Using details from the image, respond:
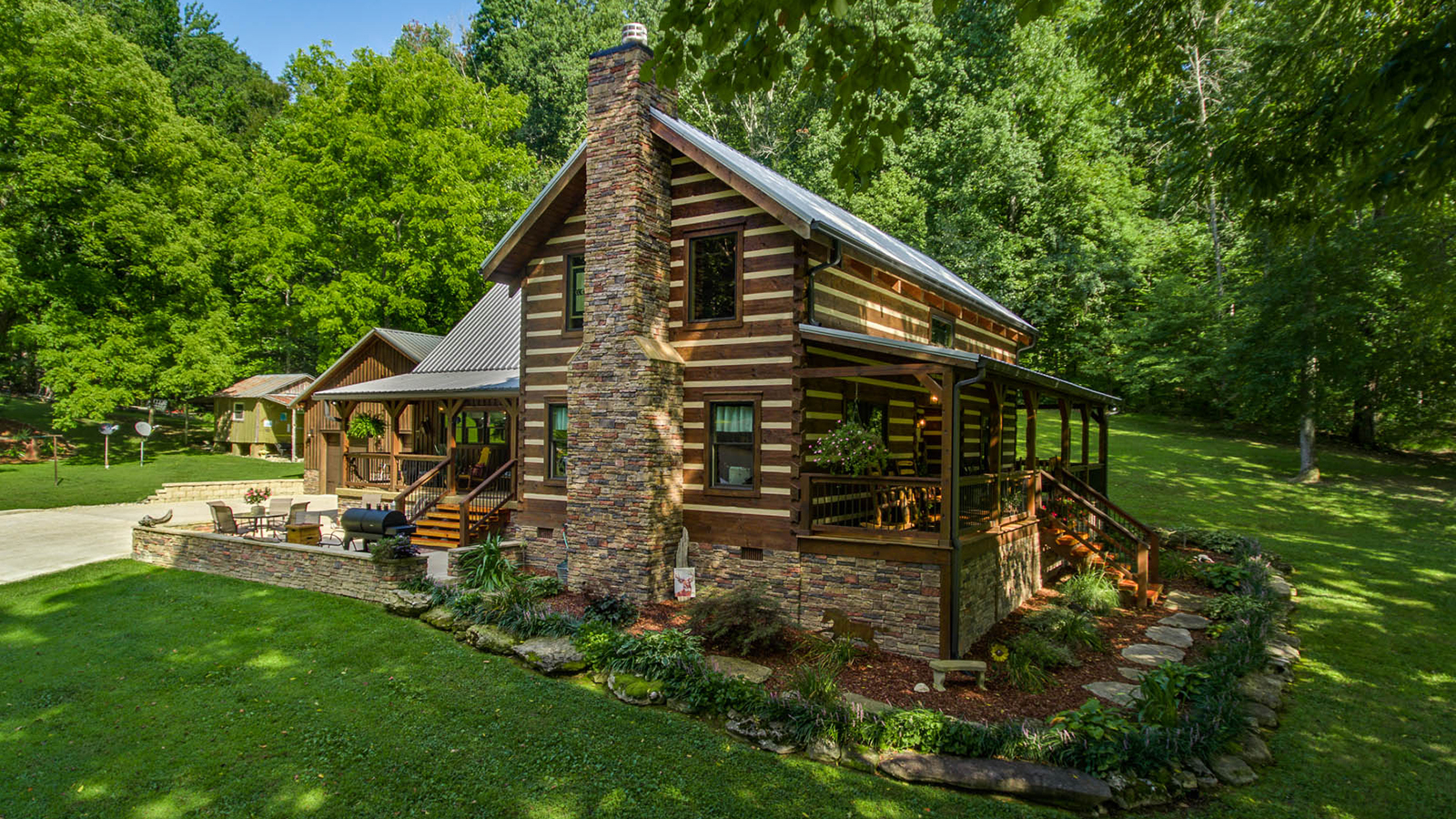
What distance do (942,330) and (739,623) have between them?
10.5 m

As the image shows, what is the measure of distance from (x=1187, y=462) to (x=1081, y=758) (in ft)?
74.8

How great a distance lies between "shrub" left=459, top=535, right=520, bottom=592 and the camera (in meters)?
12.4

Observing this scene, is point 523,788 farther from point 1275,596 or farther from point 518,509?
point 1275,596

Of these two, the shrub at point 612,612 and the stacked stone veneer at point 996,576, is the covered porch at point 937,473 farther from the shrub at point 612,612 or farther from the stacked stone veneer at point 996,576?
the shrub at point 612,612

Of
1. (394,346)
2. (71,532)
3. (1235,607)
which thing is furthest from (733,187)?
(71,532)

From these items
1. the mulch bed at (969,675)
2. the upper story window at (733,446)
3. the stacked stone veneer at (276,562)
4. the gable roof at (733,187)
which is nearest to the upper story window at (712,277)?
the gable roof at (733,187)

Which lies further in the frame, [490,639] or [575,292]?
[575,292]

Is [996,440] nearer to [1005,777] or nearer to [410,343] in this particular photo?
[1005,777]

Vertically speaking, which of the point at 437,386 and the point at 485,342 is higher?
the point at 485,342

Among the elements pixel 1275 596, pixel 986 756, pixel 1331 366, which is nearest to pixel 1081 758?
pixel 986 756

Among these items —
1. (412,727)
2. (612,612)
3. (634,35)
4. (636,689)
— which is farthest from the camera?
(634,35)

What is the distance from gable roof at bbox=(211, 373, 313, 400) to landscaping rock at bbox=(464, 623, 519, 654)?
94.5ft

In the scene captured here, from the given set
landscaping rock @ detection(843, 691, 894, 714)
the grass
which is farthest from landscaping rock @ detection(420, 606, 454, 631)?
the grass

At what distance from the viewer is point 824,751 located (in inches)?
288
